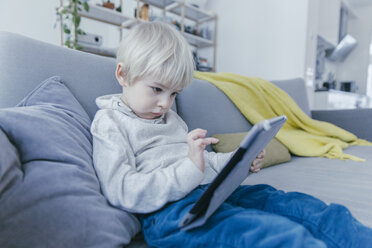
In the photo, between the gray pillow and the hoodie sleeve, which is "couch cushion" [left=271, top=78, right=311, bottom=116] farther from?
the gray pillow

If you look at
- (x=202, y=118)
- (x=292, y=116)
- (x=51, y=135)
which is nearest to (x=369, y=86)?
(x=292, y=116)

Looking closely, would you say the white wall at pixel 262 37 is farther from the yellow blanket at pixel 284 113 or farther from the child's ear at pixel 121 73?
the child's ear at pixel 121 73

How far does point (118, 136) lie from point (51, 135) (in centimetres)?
13

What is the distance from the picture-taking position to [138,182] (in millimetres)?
489

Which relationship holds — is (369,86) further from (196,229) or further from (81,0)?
(196,229)

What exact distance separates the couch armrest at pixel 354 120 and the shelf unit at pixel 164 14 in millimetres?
1769

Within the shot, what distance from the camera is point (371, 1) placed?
14.0 ft

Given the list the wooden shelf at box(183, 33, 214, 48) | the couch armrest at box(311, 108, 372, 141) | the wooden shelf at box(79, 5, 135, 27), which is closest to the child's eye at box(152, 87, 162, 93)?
the couch armrest at box(311, 108, 372, 141)

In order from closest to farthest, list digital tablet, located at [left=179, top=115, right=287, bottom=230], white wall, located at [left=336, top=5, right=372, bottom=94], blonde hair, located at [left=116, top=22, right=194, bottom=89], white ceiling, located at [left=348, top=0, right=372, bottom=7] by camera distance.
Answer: digital tablet, located at [left=179, top=115, right=287, bottom=230], blonde hair, located at [left=116, top=22, right=194, bottom=89], white ceiling, located at [left=348, top=0, right=372, bottom=7], white wall, located at [left=336, top=5, right=372, bottom=94]

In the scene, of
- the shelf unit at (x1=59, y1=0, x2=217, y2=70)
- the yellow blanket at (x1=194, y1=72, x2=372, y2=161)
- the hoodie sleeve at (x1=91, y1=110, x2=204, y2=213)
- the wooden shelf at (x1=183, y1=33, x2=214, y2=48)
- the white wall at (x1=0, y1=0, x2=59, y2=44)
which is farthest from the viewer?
the wooden shelf at (x1=183, y1=33, x2=214, y2=48)

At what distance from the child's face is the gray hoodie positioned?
3 centimetres

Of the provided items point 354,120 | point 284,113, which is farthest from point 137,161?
point 354,120

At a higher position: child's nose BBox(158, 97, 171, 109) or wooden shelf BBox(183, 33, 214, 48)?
wooden shelf BBox(183, 33, 214, 48)

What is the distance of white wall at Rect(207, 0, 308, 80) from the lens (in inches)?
107
